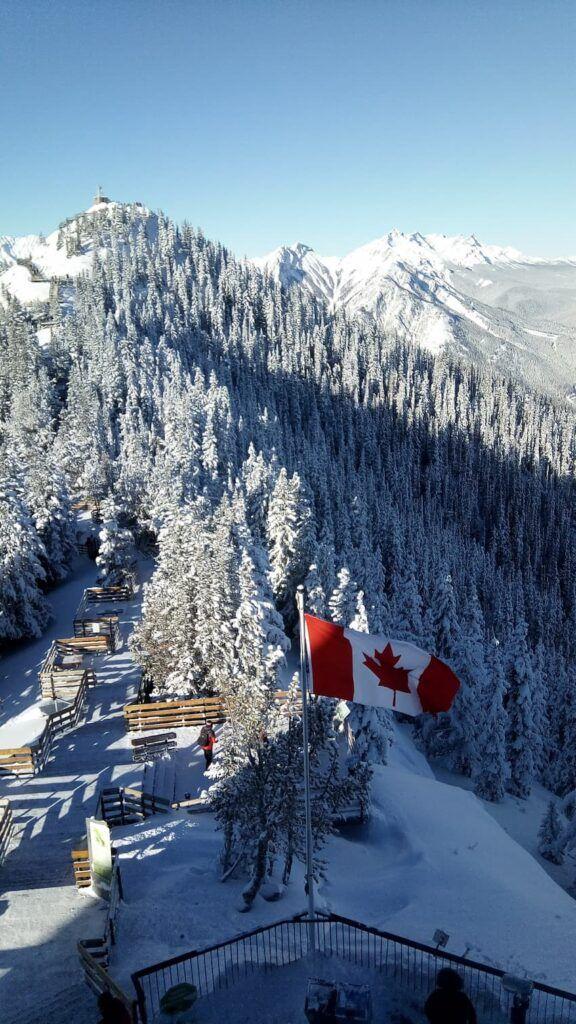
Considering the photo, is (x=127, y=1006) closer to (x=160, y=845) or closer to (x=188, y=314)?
(x=160, y=845)

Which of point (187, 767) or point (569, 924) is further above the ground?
point (187, 767)

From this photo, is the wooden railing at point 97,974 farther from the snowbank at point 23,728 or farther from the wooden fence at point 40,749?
the snowbank at point 23,728

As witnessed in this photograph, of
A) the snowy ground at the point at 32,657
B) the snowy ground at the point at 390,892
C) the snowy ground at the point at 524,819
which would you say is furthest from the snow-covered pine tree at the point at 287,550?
the snowy ground at the point at 390,892

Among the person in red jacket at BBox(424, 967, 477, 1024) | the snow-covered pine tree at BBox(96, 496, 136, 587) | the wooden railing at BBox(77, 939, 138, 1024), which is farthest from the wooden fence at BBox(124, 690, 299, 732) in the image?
the snow-covered pine tree at BBox(96, 496, 136, 587)

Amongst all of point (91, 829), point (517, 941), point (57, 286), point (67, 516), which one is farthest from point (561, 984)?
point (57, 286)

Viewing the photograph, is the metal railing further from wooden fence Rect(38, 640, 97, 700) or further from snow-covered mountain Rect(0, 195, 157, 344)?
snow-covered mountain Rect(0, 195, 157, 344)

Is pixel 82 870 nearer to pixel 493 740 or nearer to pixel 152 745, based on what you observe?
pixel 152 745
